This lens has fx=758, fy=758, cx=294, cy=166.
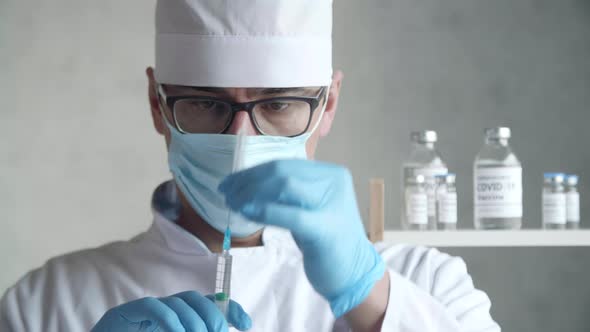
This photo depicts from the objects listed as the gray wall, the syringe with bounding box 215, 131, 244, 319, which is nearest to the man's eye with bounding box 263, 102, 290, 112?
the syringe with bounding box 215, 131, 244, 319

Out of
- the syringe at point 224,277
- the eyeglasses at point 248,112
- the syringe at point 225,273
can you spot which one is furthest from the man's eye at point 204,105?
the syringe at point 224,277

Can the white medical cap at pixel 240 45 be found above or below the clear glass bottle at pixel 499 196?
above

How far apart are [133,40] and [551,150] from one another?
152cm

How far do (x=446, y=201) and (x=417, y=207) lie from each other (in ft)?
0.28

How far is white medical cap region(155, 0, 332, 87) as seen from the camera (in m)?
1.16

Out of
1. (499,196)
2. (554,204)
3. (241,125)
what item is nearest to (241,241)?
(241,125)

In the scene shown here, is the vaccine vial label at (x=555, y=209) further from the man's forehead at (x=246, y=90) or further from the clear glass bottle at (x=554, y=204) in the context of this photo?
the man's forehead at (x=246, y=90)

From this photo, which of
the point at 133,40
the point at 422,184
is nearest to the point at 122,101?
the point at 133,40

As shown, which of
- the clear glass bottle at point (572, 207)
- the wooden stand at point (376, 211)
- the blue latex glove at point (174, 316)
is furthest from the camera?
the clear glass bottle at point (572, 207)

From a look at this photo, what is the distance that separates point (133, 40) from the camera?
2.69 m

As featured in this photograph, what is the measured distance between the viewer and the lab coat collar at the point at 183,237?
1240 millimetres

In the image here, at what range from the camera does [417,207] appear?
1976 mm

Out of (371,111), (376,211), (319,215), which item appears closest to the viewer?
(319,215)

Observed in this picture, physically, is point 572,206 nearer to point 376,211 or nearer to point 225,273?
point 376,211
